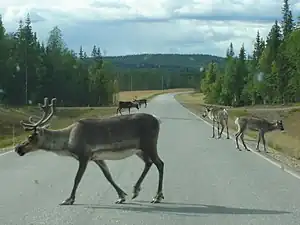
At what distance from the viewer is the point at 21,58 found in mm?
107438

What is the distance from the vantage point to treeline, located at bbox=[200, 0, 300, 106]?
105125mm

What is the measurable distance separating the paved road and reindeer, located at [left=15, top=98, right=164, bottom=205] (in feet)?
2.15

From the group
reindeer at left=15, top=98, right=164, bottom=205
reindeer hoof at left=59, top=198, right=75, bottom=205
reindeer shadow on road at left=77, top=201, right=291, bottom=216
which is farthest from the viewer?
reindeer at left=15, top=98, right=164, bottom=205

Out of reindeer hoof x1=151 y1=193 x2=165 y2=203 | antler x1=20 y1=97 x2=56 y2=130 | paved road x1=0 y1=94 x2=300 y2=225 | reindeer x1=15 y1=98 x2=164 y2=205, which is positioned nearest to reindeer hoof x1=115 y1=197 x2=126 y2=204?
reindeer x1=15 y1=98 x2=164 y2=205

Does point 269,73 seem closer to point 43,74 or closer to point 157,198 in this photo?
point 43,74

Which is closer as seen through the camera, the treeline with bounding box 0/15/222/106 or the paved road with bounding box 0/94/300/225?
the paved road with bounding box 0/94/300/225

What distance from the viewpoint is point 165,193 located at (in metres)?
12.6

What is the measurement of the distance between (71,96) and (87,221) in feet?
352

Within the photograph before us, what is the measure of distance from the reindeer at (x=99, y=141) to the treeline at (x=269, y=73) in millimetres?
87768

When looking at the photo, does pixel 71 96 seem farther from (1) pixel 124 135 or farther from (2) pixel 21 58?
(1) pixel 124 135

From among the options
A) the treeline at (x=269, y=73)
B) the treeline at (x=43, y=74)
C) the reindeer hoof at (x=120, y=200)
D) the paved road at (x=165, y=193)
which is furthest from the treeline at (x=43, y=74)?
the reindeer hoof at (x=120, y=200)

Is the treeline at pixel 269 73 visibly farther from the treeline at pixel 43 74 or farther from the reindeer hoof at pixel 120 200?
the reindeer hoof at pixel 120 200

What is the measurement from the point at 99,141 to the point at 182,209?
1804 millimetres

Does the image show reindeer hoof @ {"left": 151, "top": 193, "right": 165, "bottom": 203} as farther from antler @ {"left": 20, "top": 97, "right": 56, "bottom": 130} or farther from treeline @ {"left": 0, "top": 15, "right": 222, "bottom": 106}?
treeline @ {"left": 0, "top": 15, "right": 222, "bottom": 106}
